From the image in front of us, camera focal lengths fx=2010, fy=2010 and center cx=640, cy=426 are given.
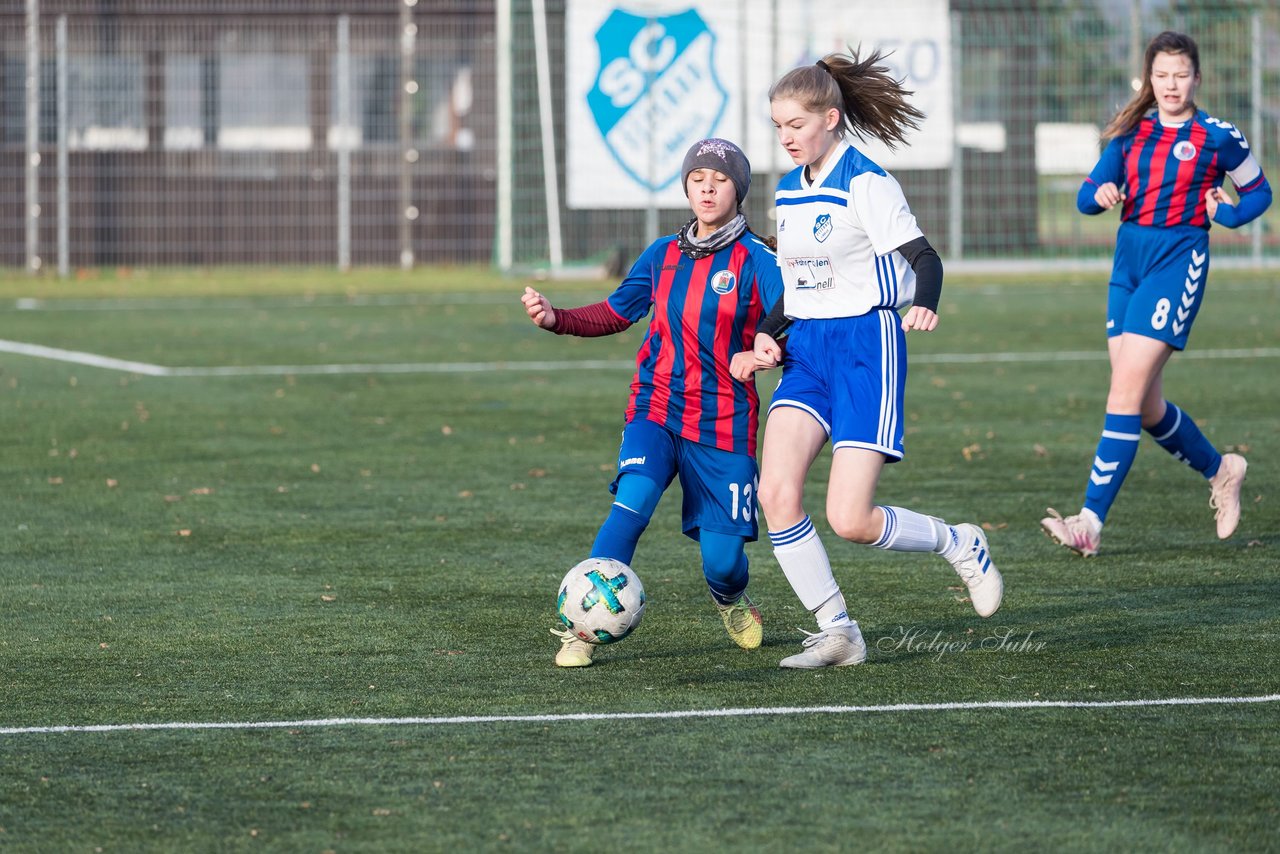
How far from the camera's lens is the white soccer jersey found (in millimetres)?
5684

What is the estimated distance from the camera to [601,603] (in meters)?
5.79

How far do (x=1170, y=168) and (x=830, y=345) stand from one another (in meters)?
2.68

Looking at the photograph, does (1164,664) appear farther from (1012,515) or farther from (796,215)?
(1012,515)

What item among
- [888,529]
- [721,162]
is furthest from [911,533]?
[721,162]

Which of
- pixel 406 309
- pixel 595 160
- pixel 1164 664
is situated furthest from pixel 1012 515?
pixel 595 160

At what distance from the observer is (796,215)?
5820 millimetres

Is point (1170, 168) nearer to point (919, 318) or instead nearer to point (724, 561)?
point (919, 318)

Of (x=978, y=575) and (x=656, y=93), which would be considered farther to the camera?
(x=656, y=93)

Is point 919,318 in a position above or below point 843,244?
below

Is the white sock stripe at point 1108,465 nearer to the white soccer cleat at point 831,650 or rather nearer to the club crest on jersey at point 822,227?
the white soccer cleat at point 831,650

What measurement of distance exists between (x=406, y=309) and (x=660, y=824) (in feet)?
54.5

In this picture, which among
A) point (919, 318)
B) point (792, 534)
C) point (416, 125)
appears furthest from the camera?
point (416, 125)

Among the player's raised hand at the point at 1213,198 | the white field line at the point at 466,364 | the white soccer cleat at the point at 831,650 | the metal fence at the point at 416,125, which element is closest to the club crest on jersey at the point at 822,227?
the white soccer cleat at the point at 831,650

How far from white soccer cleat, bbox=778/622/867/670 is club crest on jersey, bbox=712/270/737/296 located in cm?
105
